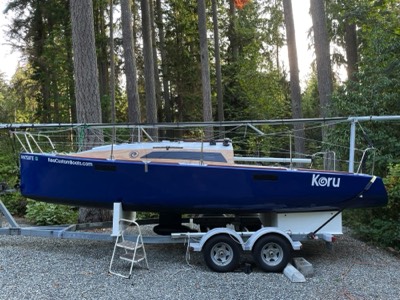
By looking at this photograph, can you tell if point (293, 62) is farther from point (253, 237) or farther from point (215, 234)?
point (215, 234)

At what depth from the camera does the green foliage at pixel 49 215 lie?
32.7ft

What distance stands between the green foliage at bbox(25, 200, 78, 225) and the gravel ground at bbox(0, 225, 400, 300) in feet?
8.23

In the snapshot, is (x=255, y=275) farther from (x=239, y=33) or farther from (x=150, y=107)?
(x=239, y=33)

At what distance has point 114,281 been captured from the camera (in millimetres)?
5473

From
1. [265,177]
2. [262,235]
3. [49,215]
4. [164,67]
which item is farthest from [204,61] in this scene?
[262,235]

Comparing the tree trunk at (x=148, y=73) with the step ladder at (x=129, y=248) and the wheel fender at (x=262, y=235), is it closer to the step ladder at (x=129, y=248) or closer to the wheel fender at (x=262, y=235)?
the step ladder at (x=129, y=248)

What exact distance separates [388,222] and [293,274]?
10.5 feet

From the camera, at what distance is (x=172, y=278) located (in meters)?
5.69

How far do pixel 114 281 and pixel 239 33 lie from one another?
76.0 ft

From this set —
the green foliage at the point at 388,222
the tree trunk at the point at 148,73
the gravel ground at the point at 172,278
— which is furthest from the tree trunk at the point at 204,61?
the gravel ground at the point at 172,278

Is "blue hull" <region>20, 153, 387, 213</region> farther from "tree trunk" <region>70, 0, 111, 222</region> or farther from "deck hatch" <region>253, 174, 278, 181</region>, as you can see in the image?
"tree trunk" <region>70, 0, 111, 222</region>

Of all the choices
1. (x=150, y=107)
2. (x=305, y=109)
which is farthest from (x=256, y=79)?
(x=150, y=107)

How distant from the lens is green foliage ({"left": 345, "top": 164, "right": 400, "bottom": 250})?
7.76 meters

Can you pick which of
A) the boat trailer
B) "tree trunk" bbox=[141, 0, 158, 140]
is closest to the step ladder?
the boat trailer
